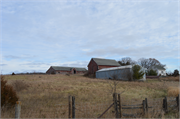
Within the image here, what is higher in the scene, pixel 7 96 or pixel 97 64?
pixel 97 64

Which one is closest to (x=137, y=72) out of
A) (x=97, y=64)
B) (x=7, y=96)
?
(x=97, y=64)

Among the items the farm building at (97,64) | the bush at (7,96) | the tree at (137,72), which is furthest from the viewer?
the farm building at (97,64)

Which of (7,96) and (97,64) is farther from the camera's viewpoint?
(97,64)

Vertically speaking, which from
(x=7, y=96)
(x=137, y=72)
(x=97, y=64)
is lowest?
(x=7, y=96)

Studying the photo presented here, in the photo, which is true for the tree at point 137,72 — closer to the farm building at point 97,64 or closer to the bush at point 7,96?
the farm building at point 97,64

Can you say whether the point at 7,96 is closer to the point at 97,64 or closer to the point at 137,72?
the point at 137,72

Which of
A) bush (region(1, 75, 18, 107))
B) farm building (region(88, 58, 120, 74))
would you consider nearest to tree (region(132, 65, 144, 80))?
farm building (region(88, 58, 120, 74))

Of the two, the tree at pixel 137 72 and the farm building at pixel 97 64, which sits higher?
the farm building at pixel 97 64

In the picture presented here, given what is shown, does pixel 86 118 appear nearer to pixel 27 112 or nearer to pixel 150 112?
pixel 27 112

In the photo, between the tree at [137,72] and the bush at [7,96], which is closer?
the bush at [7,96]

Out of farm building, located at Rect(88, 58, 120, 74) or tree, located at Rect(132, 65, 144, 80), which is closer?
tree, located at Rect(132, 65, 144, 80)

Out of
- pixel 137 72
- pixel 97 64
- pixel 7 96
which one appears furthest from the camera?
pixel 97 64

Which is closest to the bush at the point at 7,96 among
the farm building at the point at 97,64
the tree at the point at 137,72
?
the tree at the point at 137,72

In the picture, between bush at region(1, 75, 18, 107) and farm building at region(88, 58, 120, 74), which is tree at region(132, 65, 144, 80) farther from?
bush at region(1, 75, 18, 107)
